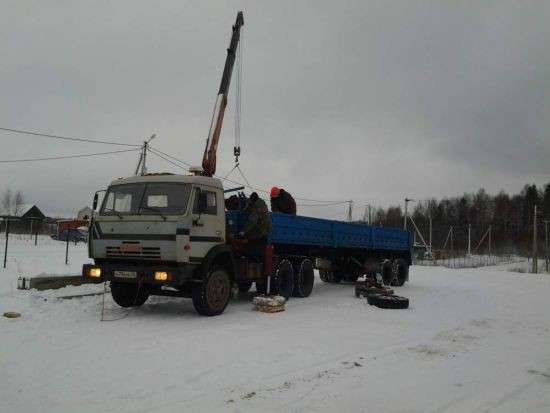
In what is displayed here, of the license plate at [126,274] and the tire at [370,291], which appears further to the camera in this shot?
the tire at [370,291]

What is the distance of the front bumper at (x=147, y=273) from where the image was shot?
27.8 feet

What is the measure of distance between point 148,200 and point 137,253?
94cm

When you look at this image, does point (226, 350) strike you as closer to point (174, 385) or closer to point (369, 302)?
point (174, 385)

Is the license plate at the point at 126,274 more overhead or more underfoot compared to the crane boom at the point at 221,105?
more underfoot

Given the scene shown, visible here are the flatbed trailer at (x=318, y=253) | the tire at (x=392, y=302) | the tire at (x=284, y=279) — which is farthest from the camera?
the tire at (x=284, y=279)

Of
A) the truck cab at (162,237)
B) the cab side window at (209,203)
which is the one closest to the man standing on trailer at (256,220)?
the truck cab at (162,237)

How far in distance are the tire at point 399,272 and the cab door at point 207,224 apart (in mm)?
9114

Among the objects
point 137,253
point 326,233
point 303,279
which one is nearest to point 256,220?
point 137,253

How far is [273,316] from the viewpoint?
9562mm

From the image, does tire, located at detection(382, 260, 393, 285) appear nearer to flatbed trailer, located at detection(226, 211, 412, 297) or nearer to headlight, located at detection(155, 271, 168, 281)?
flatbed trailer, located at detection(226, 211, 412, 297)

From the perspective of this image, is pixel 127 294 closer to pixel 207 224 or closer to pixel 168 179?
A: pixel 207 224

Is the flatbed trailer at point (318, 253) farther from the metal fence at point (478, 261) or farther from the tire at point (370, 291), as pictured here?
the metal fence at point (478, 261)

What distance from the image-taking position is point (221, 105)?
49.1 feet

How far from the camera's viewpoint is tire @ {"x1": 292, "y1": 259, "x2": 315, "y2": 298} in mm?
12609
